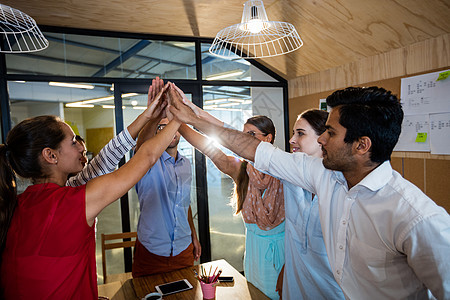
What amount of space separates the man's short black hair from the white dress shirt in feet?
0.27

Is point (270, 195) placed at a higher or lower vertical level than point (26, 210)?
lower

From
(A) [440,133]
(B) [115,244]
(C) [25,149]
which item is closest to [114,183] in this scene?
(C) [25,149]

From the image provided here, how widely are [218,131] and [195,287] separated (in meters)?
0.83

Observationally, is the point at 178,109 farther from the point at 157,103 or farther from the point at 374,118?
the point at 374,118

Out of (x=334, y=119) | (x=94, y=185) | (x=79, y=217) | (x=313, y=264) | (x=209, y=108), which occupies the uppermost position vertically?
(x=209, y=108)

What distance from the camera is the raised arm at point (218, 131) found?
1459 mm

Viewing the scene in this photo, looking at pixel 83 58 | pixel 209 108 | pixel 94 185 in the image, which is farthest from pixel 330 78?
pixel 94 185

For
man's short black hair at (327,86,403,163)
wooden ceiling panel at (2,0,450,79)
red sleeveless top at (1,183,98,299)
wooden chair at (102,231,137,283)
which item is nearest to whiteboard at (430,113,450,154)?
wooden ceiling panel at (2,0,450,79)

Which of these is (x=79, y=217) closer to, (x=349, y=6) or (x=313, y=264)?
(x=313, y=264)

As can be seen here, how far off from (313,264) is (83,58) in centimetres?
278

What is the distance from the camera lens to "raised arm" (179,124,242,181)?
80.0 inches

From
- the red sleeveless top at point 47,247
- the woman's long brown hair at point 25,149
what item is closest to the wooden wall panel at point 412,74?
the red sleeveless top at point 47,247

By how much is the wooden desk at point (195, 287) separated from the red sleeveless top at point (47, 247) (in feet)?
1.82

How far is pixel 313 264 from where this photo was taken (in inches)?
56.9
